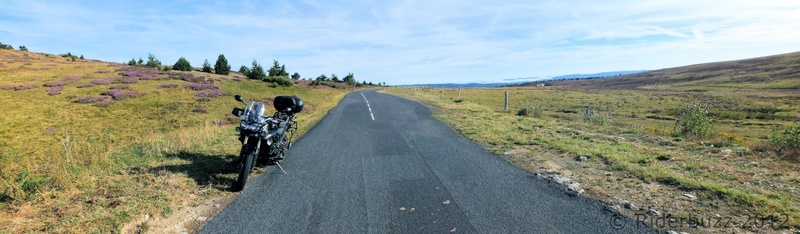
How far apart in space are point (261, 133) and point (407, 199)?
8.99 feet

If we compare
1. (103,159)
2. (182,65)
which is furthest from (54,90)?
(103,159)

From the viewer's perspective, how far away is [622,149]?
8.03 m

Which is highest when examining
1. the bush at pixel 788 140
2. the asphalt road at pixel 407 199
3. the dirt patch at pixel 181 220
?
the bush at pixel 788 140

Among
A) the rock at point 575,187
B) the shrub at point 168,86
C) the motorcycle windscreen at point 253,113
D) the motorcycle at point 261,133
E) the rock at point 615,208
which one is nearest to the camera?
the rock at point 615,208

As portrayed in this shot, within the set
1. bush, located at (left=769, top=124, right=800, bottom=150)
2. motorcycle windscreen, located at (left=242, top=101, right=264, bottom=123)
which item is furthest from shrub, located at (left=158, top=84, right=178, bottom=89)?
bush, located at (left=769, top=124, right=800, bottom=150)

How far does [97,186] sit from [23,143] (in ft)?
46.3

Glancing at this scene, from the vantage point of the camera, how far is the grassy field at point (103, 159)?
4664 millimetres

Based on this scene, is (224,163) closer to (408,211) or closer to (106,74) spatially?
(408,211)

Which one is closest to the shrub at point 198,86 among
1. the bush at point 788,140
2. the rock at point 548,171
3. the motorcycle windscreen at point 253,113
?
the motorcycle windscreen at point 253,113

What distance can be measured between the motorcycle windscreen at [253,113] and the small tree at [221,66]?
45771mm

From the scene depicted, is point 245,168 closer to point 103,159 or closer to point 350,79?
point 103,159

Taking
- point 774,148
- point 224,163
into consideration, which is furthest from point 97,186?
point 774,148

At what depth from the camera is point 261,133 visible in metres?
6.16

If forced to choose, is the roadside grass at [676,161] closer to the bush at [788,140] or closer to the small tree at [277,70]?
the bush at [788,140]
